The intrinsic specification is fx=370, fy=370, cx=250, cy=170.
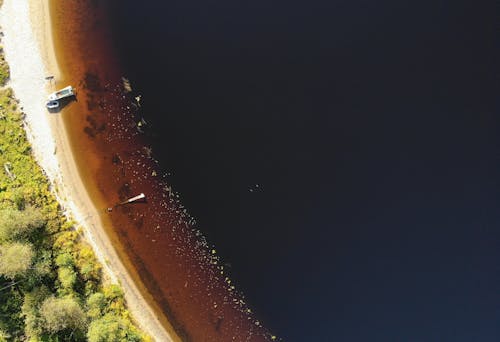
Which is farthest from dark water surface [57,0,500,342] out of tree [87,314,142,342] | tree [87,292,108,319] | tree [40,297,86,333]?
tree [40,297,86,333]

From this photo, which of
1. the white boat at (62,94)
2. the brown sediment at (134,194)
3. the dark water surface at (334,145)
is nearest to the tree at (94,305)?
the brown sediment at (134,194)

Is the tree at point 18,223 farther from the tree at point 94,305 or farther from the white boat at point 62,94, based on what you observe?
the white boat at point 62,94

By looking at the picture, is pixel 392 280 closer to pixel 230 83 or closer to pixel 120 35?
pixel 230 83

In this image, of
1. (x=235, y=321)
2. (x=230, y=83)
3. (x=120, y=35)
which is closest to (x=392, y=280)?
(x=235, y=321)

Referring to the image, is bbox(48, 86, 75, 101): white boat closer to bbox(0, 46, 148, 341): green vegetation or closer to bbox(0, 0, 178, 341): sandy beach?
bbox(0, 0, 178, 341): sandy beach

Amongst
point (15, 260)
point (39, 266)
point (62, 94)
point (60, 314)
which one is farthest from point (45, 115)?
point (60, 314)

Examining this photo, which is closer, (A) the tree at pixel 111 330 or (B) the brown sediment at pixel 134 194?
(A) the tree at pixel 111 330
